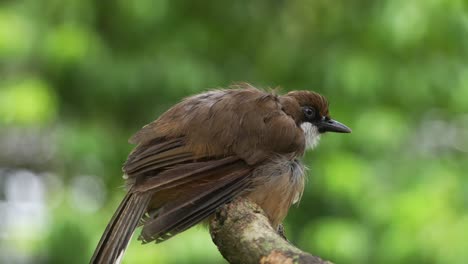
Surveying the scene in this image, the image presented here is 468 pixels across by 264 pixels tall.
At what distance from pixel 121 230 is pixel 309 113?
1.47 m

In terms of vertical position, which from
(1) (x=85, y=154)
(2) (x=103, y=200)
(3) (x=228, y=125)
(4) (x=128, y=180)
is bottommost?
(2) (x=103, y=200)

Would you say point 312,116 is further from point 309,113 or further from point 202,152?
point 202,152

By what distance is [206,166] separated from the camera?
5.19 m

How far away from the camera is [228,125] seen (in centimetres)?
535

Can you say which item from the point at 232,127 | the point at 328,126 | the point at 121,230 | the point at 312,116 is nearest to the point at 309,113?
the point at 312,116

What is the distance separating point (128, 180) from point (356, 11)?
5093mm

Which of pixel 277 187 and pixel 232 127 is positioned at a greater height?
pixel 232 127

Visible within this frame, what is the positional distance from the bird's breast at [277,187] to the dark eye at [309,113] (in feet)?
1.58

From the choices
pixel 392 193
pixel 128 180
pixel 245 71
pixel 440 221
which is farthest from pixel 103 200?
pixel 128 180

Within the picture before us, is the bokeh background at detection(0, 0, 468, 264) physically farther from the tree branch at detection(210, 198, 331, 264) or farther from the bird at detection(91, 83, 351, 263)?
the tree branch at detection(210, 198, 331, 264)

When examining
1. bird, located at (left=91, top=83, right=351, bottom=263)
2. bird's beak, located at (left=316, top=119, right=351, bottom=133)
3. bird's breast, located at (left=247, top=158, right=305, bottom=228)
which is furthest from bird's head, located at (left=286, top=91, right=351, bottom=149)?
bird's breast, located at (left=247, top=158, right=305, bottom=228)

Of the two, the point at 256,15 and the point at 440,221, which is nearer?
the point at 440,221

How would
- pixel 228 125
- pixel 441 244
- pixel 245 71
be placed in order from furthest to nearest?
pixel 245 71 < pixel 441 244 < pixel 228 125

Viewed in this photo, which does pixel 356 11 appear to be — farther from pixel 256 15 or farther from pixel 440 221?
pixel 440 221
